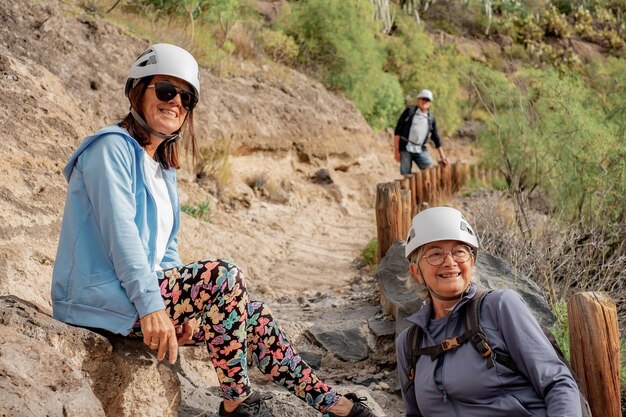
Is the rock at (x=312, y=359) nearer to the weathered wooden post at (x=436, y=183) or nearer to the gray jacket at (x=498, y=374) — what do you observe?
the gray jacket at (x=498, y=374)

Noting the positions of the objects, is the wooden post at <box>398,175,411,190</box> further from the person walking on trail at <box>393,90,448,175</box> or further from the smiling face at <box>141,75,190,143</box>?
the smiling face at <box>141,75,190,143</box>

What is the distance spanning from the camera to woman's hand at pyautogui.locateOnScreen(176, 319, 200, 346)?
3281 millimetres

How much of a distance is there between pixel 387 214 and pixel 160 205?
330cm

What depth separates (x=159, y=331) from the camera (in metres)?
2.92

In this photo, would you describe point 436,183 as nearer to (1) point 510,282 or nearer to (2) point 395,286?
(2) point 395,286

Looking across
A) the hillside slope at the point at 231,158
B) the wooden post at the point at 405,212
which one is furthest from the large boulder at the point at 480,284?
the hillside slope at the point at 231,158

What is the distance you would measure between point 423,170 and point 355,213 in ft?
5.98

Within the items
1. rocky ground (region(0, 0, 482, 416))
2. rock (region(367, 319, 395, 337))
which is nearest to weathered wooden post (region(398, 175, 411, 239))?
rocky ground (region(0, 0, 482, 416))

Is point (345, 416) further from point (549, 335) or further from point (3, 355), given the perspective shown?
point (3, 355)

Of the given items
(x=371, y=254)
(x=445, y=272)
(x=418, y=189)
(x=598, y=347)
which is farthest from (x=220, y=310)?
(x=418, y=189)

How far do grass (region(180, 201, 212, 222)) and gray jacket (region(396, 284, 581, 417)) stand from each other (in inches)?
224

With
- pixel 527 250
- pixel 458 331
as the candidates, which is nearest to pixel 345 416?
pixel 458 331

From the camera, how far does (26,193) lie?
486 cm

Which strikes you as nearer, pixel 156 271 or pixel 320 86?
pixel 156 271
